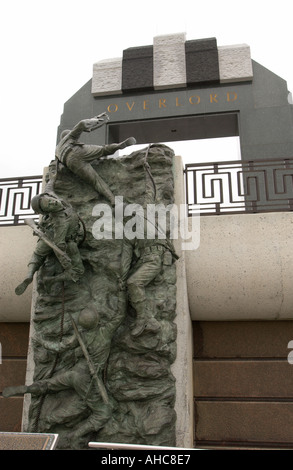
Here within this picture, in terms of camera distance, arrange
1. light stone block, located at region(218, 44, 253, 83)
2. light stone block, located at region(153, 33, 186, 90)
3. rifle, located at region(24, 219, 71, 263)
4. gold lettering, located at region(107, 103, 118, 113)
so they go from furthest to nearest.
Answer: gold lettering, located at region(107, 103, 118, 113), light stone block, located at region(153, 33, 186, 90), light stone block, located at region(218, 44, 253, 83), rifle, located at region(24, 219, 71, 263)

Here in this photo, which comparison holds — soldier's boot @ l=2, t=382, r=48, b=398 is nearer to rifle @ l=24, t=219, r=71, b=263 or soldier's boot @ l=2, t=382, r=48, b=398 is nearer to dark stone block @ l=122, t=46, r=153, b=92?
rifle @ l=24, t=219, r=71, b=263

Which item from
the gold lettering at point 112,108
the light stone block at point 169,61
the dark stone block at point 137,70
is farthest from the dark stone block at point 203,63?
the gold lettering at point 112,108

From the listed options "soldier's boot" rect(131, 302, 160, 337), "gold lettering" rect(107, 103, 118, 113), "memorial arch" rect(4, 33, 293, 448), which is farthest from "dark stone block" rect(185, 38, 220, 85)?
"soldier's boot" rect(131, 302, 160, 337)

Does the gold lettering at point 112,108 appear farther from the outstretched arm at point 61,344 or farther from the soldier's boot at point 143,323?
the outstretched arm at point 61,344

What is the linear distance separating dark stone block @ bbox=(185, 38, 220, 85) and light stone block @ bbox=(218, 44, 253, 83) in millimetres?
120

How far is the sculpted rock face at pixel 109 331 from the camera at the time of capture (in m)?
3.95

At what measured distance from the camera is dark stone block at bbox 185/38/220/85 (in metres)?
7.10

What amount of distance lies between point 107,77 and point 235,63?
2.50 metres

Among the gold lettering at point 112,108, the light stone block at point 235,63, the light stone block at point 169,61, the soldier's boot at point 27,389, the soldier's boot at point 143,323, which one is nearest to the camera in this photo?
the soldier's boot at point 27,389

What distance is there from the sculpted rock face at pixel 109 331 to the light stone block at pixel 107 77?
318cm

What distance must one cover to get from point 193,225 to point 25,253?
92.0 inches

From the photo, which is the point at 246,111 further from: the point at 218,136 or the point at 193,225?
the point at 193,225
